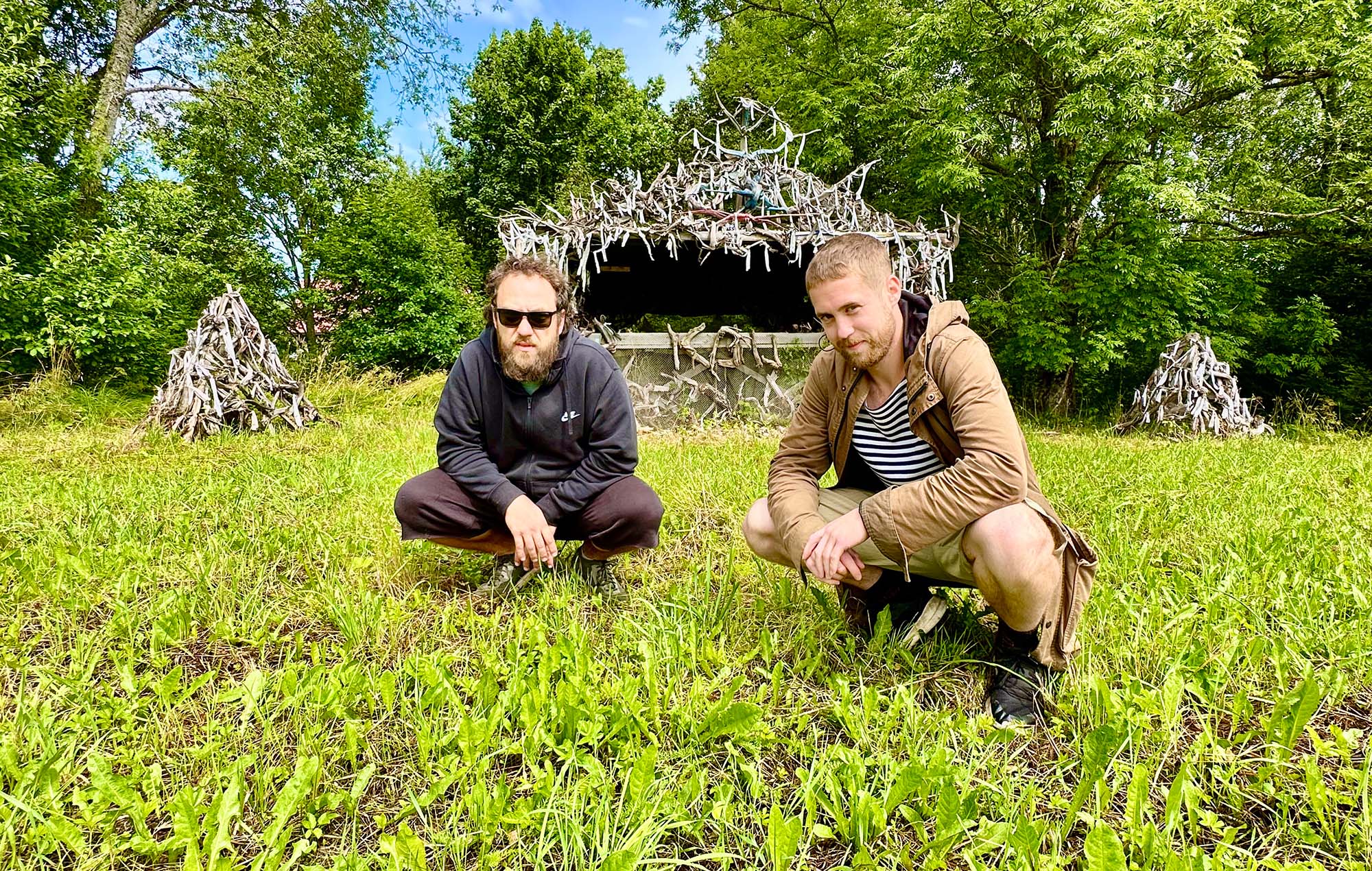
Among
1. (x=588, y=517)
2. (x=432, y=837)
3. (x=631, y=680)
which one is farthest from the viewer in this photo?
(x=588, y=517)

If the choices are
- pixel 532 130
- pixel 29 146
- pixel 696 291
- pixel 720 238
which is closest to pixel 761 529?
pixel 720 238

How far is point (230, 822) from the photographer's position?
1490 millimetres

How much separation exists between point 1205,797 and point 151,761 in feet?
8.73

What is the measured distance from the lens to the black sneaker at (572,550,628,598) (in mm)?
2891

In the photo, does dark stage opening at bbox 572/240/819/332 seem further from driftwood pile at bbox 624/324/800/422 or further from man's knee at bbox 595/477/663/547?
man's knee at bbox 595/477/663/547

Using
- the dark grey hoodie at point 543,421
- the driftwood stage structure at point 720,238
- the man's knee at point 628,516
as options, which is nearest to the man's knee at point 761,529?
the man's knee at point 628,516

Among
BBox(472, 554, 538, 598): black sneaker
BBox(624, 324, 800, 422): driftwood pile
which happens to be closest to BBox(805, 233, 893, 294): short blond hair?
BBox(472, 554, 538, 598): black sneaker

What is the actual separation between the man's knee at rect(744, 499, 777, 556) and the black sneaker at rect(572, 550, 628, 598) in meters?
0.74

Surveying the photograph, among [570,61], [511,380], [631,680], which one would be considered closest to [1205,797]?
[631,680]

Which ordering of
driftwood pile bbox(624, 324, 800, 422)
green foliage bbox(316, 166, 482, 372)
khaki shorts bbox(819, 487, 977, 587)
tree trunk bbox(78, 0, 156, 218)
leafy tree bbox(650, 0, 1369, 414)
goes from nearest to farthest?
khaki shorts bbox(819, 487, 977, 587) → driftwood pile bbox(624, 324, 800, 422) → leafy tree bbox(650, 0, 1369, 414) → tree trunk bbox(78, 0, 156, 218) → green foliage bbox(316, 166, 482, 372)

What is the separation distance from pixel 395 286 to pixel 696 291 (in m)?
7.15

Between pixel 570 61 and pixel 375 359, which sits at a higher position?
pixel 570 61

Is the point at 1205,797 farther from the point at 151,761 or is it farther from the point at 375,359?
the point at 375,359

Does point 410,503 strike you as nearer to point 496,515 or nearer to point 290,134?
point 496,515
